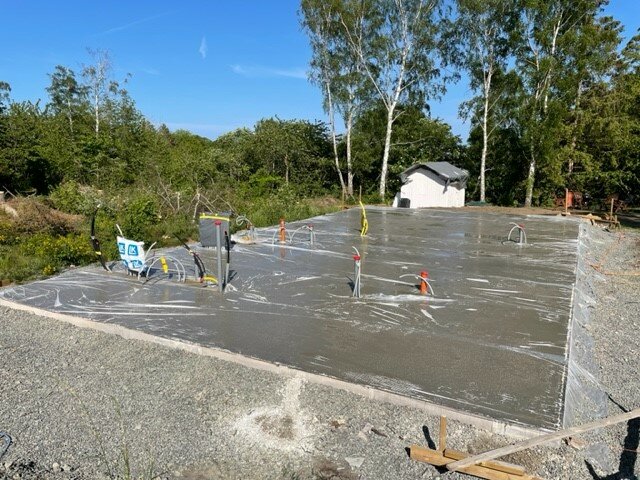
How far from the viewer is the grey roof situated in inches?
703

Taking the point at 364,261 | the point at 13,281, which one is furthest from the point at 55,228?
the point at 364,261

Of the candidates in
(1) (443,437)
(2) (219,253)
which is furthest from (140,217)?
(1) (443,437)

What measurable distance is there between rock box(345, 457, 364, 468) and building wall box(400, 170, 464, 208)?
16.2m

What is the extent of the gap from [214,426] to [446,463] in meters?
1.53

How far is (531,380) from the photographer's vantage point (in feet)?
11.4

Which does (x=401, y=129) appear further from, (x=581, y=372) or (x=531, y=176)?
(x=581, y=372)

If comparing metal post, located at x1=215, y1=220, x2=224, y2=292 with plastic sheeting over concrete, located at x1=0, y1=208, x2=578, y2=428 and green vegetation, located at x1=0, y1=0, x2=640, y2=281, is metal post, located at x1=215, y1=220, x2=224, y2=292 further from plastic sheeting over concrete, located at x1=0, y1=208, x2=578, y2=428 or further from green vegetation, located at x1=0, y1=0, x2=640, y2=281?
green vegetation, located at x1=0, y1=0, x2=640, y2=281

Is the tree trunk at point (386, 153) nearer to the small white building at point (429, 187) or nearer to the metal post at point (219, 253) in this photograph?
the small white building at point (429, 187)

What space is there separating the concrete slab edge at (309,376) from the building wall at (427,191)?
49.3 feet

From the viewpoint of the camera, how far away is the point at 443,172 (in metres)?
18.0

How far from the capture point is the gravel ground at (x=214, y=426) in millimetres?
2666

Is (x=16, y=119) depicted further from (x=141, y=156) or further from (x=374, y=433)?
(x=374, y=433)

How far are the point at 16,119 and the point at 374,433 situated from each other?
636 inches

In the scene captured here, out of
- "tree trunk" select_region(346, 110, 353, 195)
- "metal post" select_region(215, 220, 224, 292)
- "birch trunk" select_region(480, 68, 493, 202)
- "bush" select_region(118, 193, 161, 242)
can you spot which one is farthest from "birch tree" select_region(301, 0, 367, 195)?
"metal post" select_region(215, 220, 224, 292)
